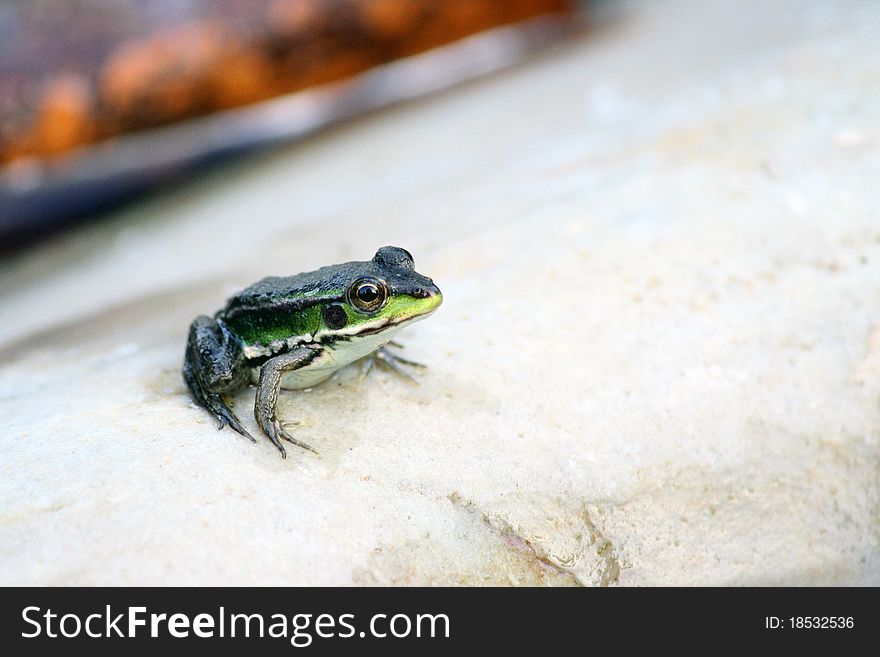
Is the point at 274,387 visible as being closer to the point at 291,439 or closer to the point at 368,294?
the point at 291,439

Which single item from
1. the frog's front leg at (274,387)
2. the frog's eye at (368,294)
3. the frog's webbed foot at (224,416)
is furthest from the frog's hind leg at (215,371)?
the frog's eye at (368,294)

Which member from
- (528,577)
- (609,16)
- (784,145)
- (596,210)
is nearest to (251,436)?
(528,577)

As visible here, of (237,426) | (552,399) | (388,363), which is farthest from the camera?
(388,363)

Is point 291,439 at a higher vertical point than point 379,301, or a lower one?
lower

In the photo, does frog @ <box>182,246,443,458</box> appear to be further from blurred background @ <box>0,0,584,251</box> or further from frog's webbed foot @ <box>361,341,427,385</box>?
blurred background @ <box>0,0,584,251</box>

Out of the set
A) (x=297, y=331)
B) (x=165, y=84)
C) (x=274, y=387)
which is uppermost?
(x=165, y=84)

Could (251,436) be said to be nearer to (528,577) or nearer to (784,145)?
(528,577)

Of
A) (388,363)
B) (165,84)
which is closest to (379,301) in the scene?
(388,363)
